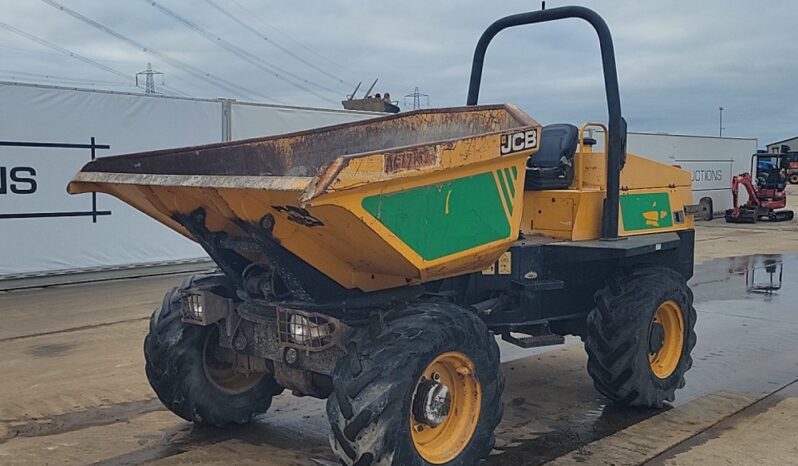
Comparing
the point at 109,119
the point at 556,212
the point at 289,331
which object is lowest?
the point at 289,331

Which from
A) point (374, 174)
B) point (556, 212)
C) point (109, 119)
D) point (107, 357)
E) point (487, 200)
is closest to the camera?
point (374, 174)

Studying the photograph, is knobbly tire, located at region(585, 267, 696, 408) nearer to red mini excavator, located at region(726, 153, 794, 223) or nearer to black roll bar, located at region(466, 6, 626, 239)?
black roll bar, located at region(466, 6, 626, 239)

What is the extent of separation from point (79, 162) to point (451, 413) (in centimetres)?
941

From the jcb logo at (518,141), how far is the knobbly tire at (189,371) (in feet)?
6.35

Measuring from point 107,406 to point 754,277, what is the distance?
10.5 metres

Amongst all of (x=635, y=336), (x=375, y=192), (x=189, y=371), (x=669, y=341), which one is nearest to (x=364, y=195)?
(x=375, y=192)

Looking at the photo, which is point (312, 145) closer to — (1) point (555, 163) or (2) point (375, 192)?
(2) point (375, 192)

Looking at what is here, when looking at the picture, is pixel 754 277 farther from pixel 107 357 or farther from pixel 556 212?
pixel 107 357

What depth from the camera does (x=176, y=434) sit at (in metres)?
5.21

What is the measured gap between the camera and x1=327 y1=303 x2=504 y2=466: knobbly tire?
12.3 feet

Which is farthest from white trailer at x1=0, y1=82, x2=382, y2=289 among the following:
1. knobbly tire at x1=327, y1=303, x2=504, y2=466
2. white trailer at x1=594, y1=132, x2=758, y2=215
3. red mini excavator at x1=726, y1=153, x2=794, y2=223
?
red mini excavator at x1=726, y1=153, x2=794, y2=223

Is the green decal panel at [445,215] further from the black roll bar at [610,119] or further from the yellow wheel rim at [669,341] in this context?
the yellow wheel rim at [669,341]

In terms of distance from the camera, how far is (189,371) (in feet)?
16.4

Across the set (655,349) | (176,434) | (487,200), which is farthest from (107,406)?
(655,349)
